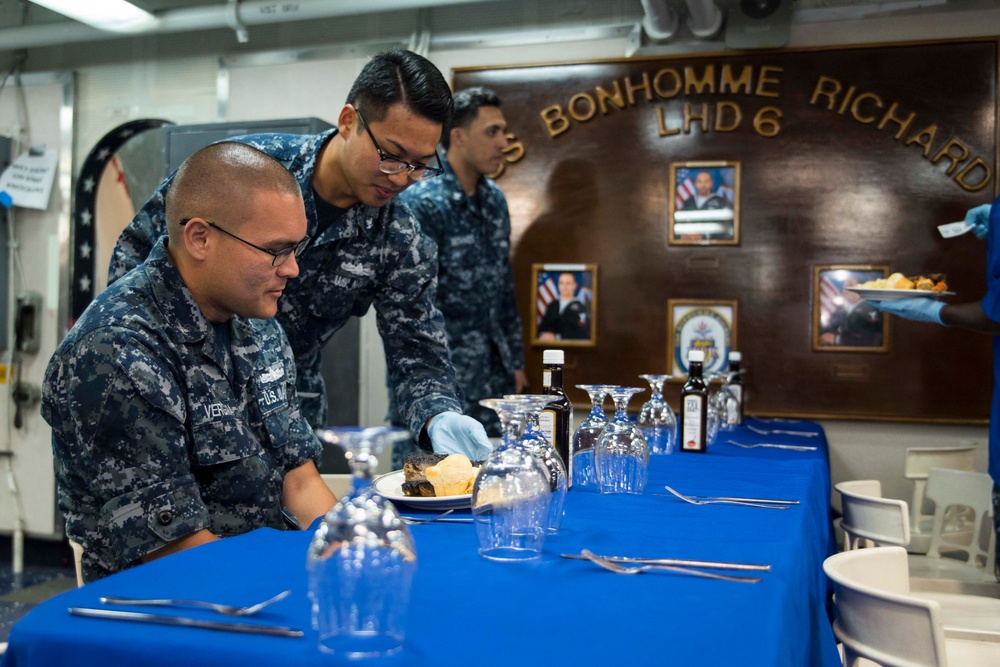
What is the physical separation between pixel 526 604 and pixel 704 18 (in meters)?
4.04

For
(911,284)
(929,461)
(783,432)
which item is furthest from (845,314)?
(783,432)

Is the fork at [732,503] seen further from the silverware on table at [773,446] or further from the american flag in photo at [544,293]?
the american flag in photo at [544,293]

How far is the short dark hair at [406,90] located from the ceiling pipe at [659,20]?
2502mm

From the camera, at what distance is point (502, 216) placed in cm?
443

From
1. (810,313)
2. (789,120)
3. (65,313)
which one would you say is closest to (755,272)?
(810,313)

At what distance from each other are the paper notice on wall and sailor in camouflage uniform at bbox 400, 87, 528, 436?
108 inches

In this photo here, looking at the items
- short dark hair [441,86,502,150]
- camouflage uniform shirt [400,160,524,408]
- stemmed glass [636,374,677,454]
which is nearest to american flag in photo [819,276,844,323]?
camouflage uniform shirt [400,160,524,408]

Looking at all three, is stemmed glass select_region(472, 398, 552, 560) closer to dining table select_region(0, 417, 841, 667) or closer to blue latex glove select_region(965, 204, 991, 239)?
dining table select_region(0, 417, 841, 667)

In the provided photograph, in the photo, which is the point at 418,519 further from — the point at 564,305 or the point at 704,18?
the point at 704,18

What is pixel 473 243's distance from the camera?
4250 millimetres

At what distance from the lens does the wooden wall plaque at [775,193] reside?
4469 millimetres

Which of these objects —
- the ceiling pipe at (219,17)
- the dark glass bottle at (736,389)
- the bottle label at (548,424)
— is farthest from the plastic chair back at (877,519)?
the ceiling pipe at (219,17)

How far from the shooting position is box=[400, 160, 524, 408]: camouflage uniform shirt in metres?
4.14

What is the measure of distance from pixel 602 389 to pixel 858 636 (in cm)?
69
